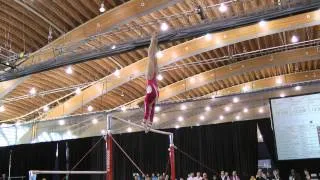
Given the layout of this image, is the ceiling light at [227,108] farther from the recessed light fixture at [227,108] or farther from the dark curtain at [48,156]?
the dark curtain at [48,156]

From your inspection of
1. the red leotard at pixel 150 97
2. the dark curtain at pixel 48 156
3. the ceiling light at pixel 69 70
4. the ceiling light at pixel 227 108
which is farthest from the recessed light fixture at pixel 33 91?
the red leotard at pixel 150 97

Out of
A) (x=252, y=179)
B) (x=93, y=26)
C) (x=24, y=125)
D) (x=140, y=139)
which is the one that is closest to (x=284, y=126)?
(x=252, y=179)

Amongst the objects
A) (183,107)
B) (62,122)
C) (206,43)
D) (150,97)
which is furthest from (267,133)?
(62,122)

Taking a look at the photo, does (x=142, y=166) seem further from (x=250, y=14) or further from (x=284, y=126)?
(x=250, y=14)

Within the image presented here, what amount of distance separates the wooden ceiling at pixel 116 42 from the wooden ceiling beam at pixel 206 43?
1.19 feet

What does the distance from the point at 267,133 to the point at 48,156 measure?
958 centimetres

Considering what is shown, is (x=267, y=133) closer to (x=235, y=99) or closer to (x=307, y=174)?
(x=235, y=99)

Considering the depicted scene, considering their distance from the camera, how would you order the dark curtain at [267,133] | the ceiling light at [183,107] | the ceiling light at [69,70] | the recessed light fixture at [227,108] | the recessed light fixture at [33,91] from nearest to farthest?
the dark curtain at [267,133], the recessed light fixture at [227,108], the ceiling light at [183,107], the ceiling light at [69,70], the recessed light fixture at [33,91]

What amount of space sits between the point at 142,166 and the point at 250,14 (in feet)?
25.6

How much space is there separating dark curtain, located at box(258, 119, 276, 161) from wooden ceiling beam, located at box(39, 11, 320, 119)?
3081 mm

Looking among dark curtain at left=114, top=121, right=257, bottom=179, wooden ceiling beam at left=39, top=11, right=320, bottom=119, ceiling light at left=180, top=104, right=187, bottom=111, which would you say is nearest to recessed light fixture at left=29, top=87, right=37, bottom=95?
wooden ceiling beam at left=39, top=11, right=320, bottom=119

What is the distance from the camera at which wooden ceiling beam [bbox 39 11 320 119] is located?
39.7ft

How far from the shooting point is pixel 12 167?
664 inches

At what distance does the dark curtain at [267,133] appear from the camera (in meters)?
12.4
